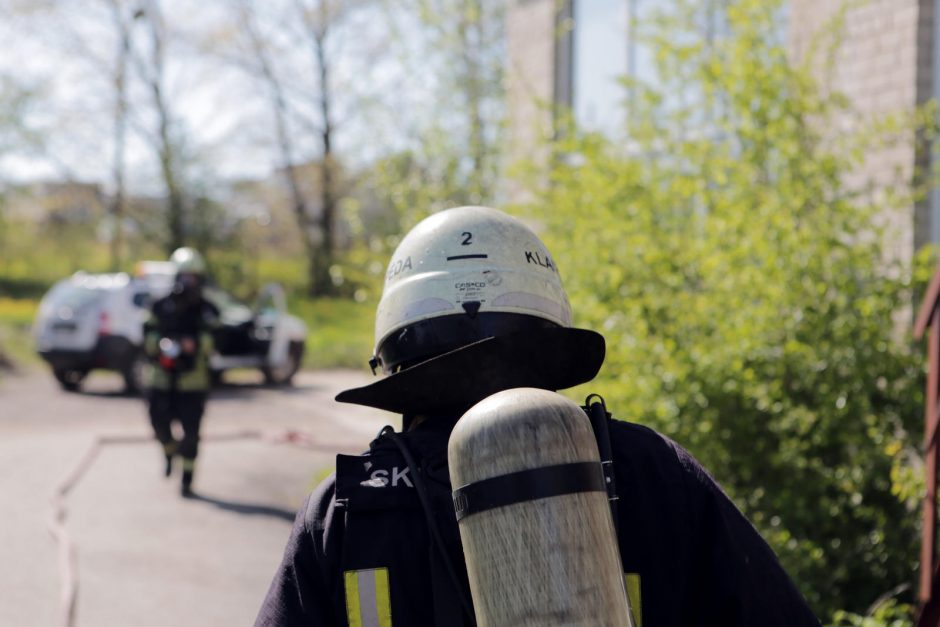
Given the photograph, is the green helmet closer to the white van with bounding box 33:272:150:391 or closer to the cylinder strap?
the white van with bounding box 33:272:150:391

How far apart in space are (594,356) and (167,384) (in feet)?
25.1

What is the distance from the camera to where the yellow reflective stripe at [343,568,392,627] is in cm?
151

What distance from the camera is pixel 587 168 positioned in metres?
5.82

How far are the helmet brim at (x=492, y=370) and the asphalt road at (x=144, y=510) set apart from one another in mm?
4274

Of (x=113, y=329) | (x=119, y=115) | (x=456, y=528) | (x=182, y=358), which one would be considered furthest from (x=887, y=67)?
(x=119, y=115)

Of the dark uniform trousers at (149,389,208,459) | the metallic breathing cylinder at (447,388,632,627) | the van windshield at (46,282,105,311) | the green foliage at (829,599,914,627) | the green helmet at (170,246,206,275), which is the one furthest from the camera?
the van windshield at (46,282,105,311)

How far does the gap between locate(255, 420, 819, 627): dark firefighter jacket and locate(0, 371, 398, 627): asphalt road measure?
13.8 ft

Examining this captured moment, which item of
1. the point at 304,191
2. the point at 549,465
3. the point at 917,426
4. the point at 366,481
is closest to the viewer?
the point at 549,465

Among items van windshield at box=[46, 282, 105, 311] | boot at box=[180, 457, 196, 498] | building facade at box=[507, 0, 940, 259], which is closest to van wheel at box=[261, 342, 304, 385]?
van windshield at box=[46, 282, 105, 311]

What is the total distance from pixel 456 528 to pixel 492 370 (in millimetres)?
236

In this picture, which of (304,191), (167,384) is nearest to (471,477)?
(167,384)

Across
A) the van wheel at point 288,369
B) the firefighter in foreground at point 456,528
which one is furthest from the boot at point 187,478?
the van wheel at point 288,369

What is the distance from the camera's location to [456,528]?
59.2 inches

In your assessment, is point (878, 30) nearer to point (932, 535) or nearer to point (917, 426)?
point (917, 426)
